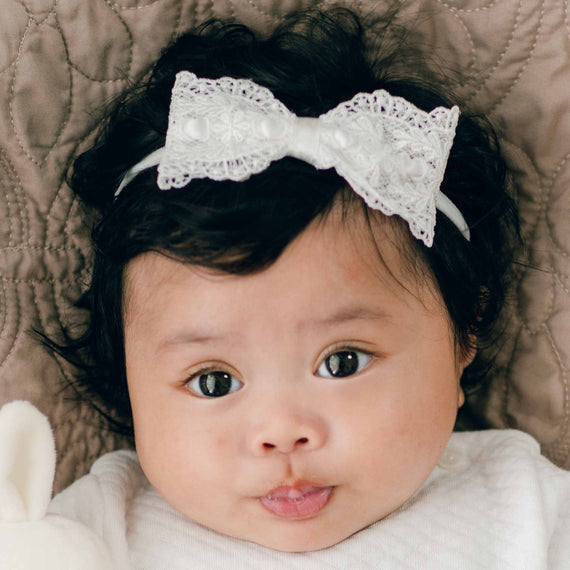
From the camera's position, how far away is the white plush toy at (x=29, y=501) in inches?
32.1

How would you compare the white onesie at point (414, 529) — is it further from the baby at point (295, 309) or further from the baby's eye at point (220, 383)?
the baby's eye at point (220, 383)

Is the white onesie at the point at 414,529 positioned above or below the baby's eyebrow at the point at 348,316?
below

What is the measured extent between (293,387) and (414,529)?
31cm

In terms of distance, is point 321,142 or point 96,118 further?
point 96,118

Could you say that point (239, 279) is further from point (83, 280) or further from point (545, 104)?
point (545, 104)

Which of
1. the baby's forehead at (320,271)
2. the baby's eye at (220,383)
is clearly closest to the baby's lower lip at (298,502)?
the baby's eye at (220,383)

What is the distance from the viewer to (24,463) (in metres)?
0.84

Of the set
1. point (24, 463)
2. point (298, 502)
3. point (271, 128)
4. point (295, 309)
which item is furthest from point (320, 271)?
point (24, 463)

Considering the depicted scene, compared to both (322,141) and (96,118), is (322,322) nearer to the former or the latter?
(322,141)

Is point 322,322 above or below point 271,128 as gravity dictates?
below

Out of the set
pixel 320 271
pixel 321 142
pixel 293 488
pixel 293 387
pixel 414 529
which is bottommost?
pixel 414 529

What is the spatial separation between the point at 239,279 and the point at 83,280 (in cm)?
35

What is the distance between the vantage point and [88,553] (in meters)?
0.88

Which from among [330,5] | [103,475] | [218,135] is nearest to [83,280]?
[103,475]
